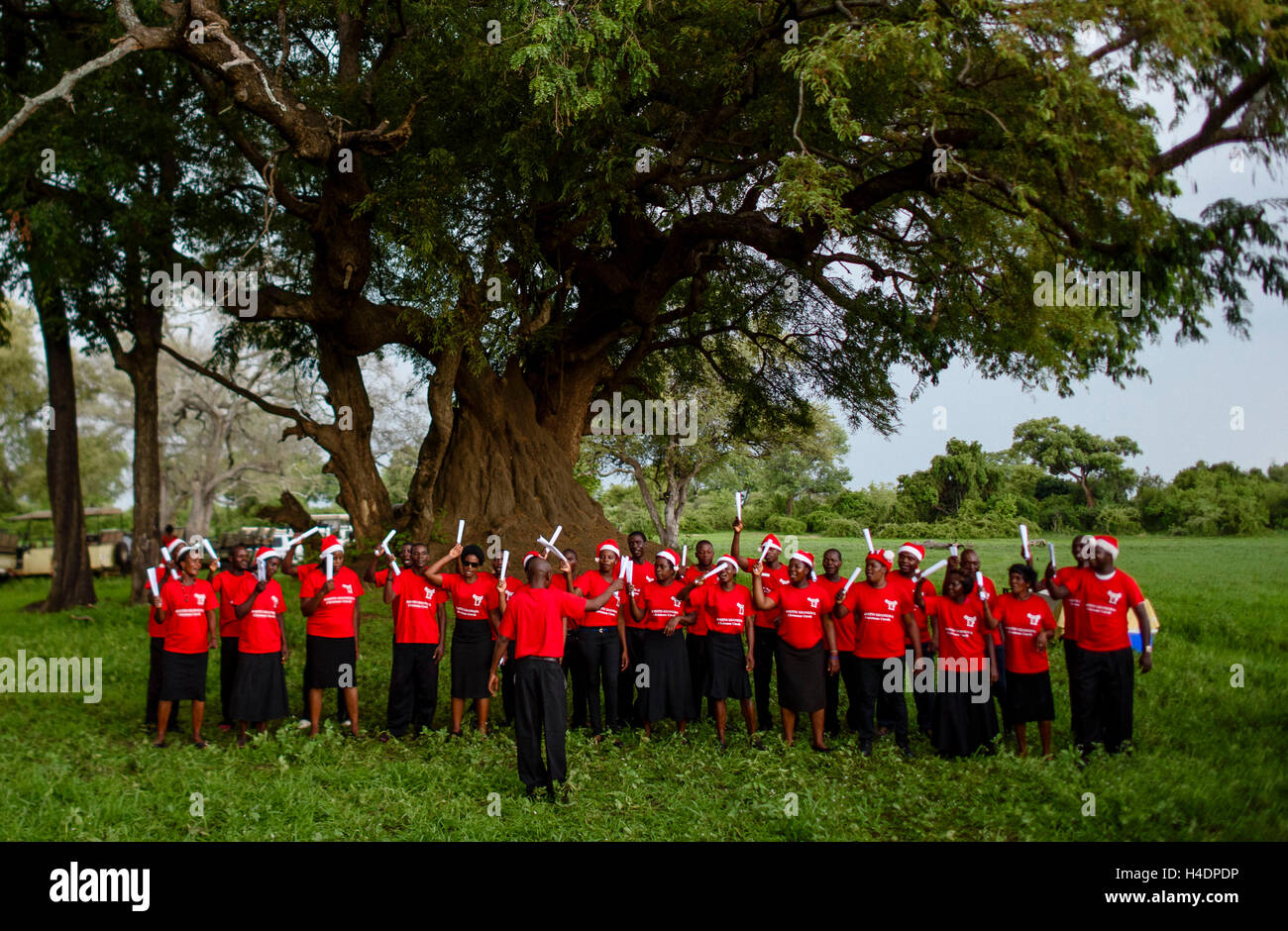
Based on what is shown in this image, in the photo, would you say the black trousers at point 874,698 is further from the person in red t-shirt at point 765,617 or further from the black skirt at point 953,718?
the person in red t-shirt at point 765,617

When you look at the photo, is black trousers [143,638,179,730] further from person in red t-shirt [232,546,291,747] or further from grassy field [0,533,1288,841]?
person in red t-shirt [232,546,291,747]

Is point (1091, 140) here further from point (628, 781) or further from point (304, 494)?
point (304, 494)

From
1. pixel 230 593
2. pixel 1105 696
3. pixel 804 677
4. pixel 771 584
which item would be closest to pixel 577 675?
pixel 771 584

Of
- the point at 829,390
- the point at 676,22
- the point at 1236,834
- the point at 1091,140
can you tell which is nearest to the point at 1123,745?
the point at 1236,834

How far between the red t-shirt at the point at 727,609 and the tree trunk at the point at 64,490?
1735 cm

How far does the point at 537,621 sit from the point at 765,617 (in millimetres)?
3262

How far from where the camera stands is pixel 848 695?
10359 millimetres

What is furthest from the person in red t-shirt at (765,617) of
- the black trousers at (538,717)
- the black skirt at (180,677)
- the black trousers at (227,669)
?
the black skirt at (180,677)

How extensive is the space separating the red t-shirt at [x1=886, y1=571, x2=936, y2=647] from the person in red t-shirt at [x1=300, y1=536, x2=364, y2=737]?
537cm

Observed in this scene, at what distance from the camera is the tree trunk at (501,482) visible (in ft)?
63.0

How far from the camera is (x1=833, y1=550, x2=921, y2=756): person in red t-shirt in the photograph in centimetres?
977

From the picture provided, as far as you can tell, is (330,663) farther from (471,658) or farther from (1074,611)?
(1074,611)

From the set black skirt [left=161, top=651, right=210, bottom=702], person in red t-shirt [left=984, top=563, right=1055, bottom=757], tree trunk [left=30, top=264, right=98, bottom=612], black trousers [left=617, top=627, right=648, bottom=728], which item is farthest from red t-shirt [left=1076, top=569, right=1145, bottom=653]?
tree trunk [left=30, top=264, right=98, bottom=612]

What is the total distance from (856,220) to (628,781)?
12.4 metres
